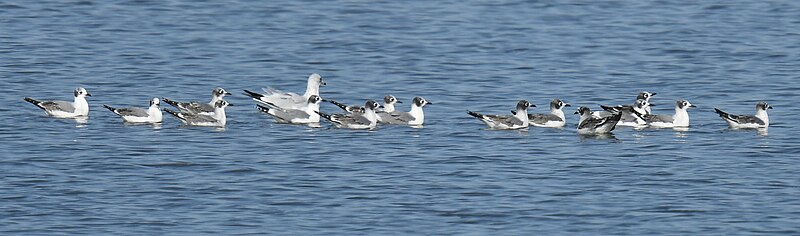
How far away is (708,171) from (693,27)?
1923 centimetres

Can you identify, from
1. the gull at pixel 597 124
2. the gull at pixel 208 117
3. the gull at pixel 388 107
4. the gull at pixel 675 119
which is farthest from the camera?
the gull at pixel 388 107

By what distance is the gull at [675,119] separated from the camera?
88.9ft

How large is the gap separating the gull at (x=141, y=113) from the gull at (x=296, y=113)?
1.60m

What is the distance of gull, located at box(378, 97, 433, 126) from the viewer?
90.0 ft

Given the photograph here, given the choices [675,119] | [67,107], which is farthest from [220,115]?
[675,119]

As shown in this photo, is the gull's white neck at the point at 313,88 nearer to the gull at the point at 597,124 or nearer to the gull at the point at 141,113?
the gull at the point at 141,113

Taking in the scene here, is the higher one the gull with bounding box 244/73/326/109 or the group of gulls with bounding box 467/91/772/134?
the group of gulls with bounding box 467/91/772/134

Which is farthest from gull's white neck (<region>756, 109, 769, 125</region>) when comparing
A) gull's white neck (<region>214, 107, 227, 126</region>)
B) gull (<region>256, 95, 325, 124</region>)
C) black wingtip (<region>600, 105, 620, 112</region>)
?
gull's white neck (<region>214, 107, 227, 126</region>)

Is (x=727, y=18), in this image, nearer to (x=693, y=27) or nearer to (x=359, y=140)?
(x=693, y=27)

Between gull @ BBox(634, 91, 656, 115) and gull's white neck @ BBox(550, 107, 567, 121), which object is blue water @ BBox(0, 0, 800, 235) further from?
gull @ BBox(634, 91, 656, 115)

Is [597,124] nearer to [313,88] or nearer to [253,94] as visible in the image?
[313,88]

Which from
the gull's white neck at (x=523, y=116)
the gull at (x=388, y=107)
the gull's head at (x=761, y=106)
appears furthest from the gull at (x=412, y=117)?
the gull's head at (x=761, y=106)

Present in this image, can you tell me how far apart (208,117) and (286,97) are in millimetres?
2343

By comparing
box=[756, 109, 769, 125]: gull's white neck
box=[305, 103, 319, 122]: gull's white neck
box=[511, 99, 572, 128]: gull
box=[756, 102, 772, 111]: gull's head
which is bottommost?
box=[305, 103, 319, 122]: gull's white neck
